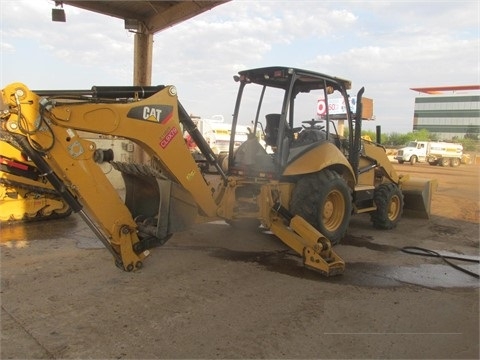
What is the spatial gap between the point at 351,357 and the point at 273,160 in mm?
3644

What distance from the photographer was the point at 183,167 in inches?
209

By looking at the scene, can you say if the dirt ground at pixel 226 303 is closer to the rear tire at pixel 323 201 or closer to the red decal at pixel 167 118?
the rear tire at pixel 323 201

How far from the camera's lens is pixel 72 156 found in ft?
14.9

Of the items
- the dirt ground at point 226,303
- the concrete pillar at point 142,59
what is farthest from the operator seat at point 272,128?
the concrete pillar at point 142,59

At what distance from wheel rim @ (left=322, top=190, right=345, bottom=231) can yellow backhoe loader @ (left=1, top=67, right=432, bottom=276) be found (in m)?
0.02

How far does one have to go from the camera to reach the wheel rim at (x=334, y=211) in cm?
677

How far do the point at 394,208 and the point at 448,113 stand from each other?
82.5 metres

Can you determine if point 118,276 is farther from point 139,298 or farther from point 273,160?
point 273,160

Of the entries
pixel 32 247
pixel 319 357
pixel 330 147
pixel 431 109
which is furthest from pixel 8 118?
pixel 431 109

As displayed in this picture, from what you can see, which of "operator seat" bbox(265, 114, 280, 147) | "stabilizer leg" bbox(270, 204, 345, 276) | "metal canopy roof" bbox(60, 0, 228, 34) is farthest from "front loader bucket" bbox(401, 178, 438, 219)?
"metal canopy roof" bbox(60, 0, 228, 34)

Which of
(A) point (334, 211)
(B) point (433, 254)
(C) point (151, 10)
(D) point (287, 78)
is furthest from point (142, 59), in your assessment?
(B) point (433, 254)

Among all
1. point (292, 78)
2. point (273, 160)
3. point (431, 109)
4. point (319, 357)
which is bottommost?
point (319, 357)

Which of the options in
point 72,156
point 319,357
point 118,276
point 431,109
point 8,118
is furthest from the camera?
point 431,109

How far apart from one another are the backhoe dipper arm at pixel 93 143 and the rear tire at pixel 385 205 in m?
4.61
